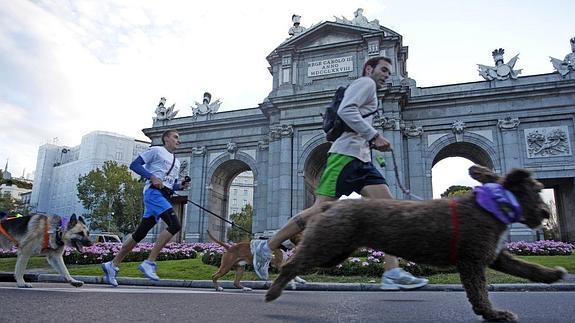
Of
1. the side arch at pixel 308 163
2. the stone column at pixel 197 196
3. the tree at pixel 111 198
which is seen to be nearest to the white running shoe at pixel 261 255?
the side arch at pixel 308 163

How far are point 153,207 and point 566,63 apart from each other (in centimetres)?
2324

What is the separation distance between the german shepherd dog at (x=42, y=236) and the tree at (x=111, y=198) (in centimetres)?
3835

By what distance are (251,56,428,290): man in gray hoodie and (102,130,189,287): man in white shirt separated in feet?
7.79

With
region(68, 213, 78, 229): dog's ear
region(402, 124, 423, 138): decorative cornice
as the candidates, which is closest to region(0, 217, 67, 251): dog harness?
region(68, 213, 78, 229): dog's ear

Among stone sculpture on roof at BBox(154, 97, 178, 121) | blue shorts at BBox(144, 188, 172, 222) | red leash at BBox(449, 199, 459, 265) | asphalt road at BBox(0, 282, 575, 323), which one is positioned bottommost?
asphalt road at BBox(0, 282, 575, 323)

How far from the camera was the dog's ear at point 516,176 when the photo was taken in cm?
255

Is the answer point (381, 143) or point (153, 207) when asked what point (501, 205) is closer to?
point (381, 143)

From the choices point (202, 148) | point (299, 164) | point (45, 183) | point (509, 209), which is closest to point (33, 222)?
point (509, 209)

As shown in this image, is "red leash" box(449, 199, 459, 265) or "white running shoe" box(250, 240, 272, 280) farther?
"white running shoe" box(250, 240, 272, 280)

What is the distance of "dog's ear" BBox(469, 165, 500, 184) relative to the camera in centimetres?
275

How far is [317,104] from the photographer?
2211 centimetres

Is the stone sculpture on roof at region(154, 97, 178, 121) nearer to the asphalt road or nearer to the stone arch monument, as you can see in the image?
the stone arch monument

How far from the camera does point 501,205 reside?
2.50 metres

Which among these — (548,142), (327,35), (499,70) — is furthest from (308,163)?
(548,142)
